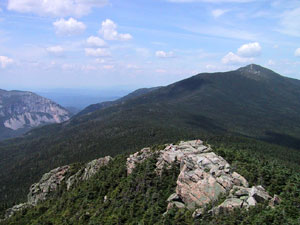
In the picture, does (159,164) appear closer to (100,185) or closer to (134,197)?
(134,197)

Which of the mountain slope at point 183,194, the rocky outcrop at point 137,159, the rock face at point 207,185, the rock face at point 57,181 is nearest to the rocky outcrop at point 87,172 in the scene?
the rock face at point 57,181

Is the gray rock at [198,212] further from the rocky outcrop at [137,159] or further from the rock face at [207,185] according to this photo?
the rocky outcrop at [137,159]

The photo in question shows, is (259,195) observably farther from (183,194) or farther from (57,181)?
(57,181)

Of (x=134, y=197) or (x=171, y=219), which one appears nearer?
(x=171, y=219)

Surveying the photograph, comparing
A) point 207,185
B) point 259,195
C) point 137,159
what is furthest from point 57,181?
point 259,195

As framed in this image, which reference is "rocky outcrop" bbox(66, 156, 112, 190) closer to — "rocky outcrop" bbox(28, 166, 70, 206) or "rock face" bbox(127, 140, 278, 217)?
"rocky outcrop" bbox(28, 166, 70, 206)

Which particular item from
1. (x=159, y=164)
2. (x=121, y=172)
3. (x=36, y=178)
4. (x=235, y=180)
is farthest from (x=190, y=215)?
(x=36, y=178)
